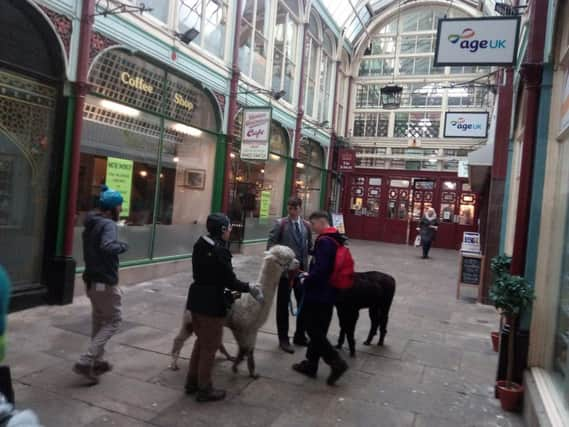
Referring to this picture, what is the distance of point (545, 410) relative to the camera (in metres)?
3.46

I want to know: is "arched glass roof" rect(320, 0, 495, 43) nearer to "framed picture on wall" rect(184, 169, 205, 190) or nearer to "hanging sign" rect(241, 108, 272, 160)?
"hanging sign" rect(241, 108, 272, 160)

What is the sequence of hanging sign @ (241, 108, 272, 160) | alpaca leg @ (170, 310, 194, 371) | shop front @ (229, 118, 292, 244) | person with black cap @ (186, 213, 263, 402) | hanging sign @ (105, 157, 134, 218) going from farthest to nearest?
shop front @ (229, 118, 292, 244), hanging sign @ (241, 108, 272, 160), hanging sign @ (105, 157, 134, 218), alpaca leg @ (170, 310, 194, 371), person with black cap @ (186, 213, 263, 402)

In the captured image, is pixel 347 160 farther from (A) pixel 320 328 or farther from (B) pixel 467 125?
(A) pixel 320 328

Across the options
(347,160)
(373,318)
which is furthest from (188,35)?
(347,160)

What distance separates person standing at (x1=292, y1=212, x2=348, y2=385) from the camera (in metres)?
4.44

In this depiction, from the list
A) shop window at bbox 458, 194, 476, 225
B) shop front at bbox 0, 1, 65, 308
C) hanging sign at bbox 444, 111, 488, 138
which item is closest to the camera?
shop front at bbox 0, 1, 65, 308

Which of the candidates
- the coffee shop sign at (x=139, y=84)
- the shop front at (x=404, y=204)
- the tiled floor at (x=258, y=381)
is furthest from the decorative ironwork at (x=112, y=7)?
the shop front at (x=404, y=204)

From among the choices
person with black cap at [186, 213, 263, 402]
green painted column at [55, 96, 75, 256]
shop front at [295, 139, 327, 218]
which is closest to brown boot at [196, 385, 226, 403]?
person with black cap at [186, 213, 263, 402]

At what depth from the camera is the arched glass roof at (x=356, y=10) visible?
17844 millimetres

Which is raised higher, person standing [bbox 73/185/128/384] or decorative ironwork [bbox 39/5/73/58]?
decorative ironwork [bbox 39/5/73/58]

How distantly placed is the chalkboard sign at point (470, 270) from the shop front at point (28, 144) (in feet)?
25.5

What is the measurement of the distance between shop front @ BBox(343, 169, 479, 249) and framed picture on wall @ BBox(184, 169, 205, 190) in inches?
496

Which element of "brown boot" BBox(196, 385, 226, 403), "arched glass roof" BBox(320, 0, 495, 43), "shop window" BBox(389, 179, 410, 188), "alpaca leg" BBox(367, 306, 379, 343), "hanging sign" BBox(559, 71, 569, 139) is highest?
"arched glass roof" BBox(320, 0, 495, 43)

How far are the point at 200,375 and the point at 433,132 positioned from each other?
19.4 m
